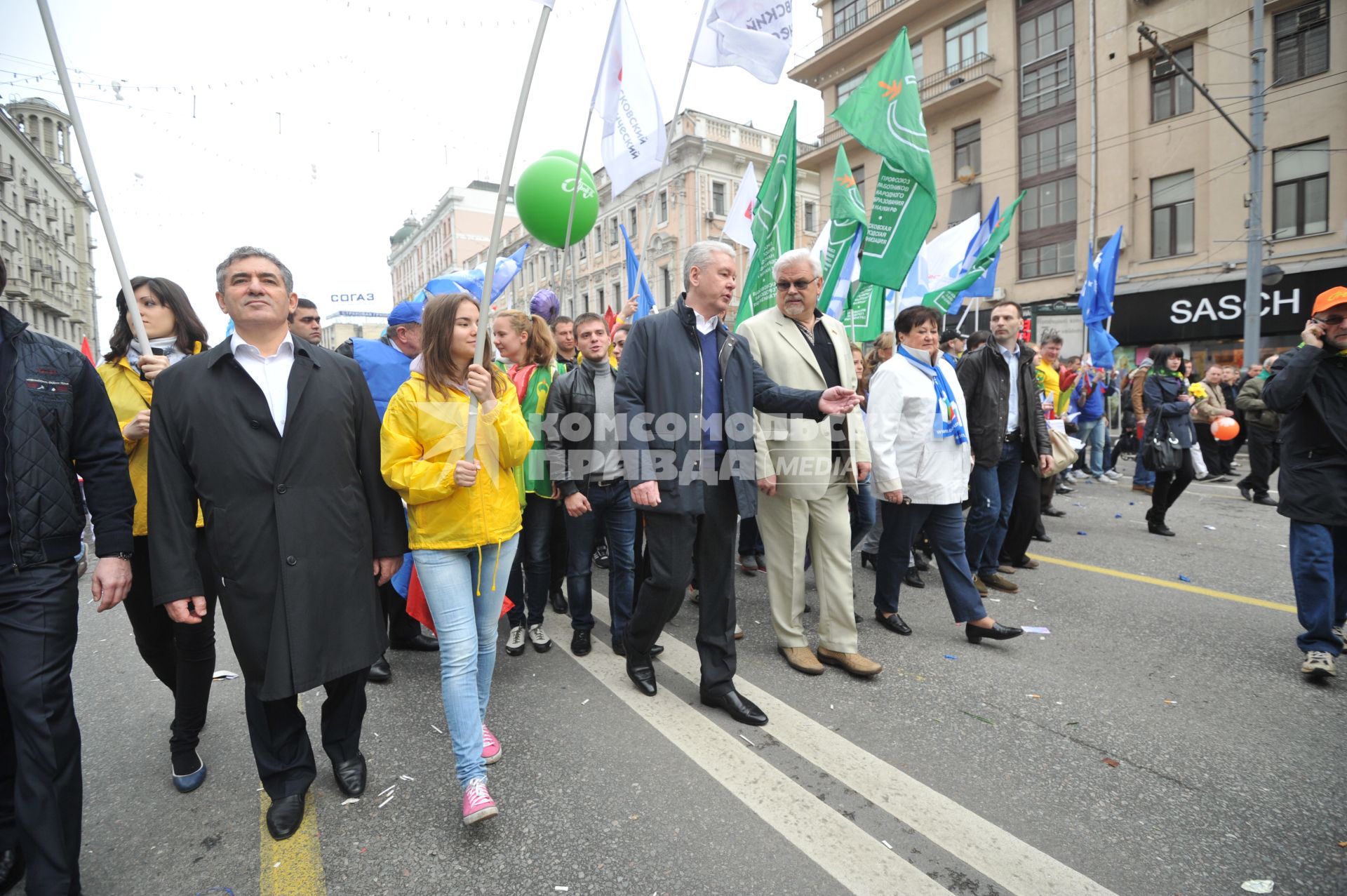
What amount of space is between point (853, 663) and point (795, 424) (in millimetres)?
1279

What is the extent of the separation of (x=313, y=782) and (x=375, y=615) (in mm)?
791

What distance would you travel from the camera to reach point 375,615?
8.31 ft

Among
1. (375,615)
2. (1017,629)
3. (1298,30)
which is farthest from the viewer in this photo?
(1298,30)

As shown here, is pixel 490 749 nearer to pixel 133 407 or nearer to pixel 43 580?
pixel 43 580

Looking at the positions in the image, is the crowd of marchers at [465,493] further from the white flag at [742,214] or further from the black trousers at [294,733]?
the white flag at [742,214]

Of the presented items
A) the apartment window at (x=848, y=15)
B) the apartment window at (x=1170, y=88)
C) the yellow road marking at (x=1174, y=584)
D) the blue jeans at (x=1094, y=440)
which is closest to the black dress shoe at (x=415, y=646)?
the yellow road marking at (x=1174, y=584)

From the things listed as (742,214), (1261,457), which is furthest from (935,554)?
(1261,457)

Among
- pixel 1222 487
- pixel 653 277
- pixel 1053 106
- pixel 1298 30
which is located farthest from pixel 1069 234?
pixel 653 277

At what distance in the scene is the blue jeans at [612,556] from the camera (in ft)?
13.2

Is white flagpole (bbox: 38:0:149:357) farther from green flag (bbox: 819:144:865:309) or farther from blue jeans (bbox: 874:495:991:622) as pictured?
green flag (bbox: 819:144:865:309)

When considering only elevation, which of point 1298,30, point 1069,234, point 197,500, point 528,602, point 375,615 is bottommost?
point 528,602

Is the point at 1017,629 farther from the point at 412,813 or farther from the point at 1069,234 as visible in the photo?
the point at 1069,234

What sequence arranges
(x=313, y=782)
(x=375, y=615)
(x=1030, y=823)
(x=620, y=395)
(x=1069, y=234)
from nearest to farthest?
(x=1030, y=823) → (x=375, y=615) → (x=313, y=782) → (x=620, y=395) → (x=1069, y=234)

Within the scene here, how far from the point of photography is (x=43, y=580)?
2.03 metres
